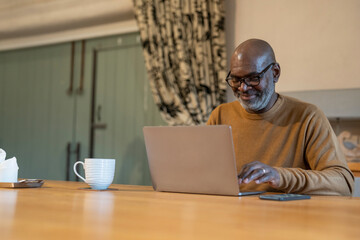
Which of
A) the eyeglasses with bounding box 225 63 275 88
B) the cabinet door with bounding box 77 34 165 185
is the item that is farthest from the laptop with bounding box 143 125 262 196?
the cabinet door with bounding box 77 34 165 185

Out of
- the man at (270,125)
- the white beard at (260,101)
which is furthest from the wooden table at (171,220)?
the white beard at (260,101)

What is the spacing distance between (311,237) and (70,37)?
4.26 m

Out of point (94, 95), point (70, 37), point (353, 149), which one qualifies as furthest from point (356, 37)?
point (70, 37)

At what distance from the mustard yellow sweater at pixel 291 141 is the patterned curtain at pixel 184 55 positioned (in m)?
1.46

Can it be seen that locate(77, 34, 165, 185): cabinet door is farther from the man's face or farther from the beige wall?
the man's face

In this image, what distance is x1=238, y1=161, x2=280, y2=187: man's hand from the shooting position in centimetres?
127

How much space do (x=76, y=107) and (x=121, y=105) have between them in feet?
1.89

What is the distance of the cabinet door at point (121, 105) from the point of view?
4070 millimetres

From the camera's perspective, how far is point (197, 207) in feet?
2.99

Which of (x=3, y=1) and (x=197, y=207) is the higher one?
(x=3, y=1)

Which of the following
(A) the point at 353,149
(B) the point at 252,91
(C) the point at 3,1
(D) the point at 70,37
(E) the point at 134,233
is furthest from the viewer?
(C) the point at 3,1

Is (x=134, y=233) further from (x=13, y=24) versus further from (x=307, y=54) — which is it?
(x=13, y=24)

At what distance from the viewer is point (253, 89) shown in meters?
1.85

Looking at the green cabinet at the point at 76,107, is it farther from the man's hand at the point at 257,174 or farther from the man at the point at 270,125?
the man's hand at the point at 257,174
